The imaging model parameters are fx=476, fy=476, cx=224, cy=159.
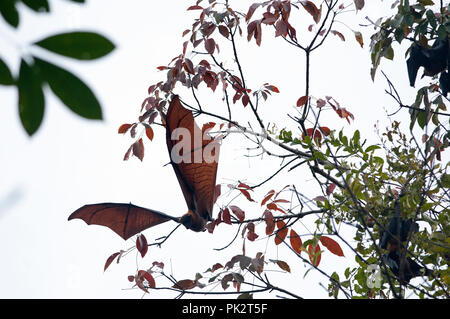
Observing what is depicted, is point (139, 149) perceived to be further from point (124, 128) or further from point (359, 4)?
point (359, 4)

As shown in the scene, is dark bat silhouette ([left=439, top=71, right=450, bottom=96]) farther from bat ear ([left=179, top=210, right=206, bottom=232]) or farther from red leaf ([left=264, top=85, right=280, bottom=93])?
bat ear ([left=179, top=210, right=206, bottom=232])

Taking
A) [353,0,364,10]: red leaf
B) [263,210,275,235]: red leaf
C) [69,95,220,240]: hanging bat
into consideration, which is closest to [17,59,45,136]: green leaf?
[69,95,220,240]: hanging bat

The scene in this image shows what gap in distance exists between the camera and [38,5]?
606 millimetres

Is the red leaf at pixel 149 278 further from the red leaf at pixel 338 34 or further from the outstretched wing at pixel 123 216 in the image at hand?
the red leaf at pixel 338 34

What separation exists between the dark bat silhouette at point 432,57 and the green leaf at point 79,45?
85.2 inches

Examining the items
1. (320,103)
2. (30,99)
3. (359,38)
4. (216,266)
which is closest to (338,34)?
(359,38)

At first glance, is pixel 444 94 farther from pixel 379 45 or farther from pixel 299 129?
pixel 299 129

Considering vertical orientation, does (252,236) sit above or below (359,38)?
below

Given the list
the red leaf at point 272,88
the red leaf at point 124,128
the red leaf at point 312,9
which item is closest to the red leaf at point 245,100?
the red leaf at point 272,88

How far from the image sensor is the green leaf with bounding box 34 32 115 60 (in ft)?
1.68

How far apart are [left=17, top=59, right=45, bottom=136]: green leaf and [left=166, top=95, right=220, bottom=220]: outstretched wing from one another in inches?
64.9

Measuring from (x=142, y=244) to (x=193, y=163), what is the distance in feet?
1.60

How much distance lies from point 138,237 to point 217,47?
113cm

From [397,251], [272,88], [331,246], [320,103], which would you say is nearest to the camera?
[397,251]
